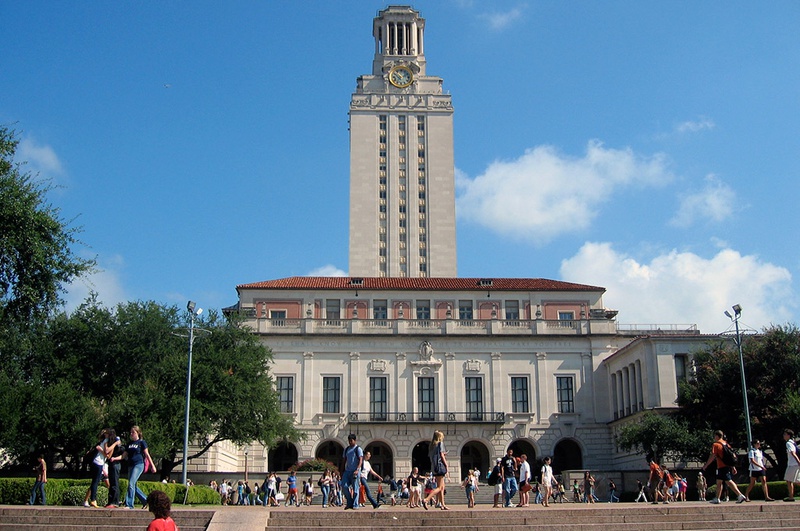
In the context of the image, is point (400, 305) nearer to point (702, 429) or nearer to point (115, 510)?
point (702, 429)

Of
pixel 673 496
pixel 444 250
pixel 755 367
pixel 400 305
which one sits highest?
pixel 444 250

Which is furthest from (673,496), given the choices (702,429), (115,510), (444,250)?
(444,250)

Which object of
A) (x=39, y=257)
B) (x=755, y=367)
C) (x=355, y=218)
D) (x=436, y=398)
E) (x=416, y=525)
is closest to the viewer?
(x=416, y=525)

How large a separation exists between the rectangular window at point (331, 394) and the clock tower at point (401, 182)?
32.3 meters

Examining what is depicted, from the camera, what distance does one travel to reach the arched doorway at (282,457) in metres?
61.6

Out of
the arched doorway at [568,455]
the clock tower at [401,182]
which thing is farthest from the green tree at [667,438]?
the clock tower at [401,182]

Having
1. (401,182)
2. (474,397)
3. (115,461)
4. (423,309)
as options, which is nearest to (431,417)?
(474,397)

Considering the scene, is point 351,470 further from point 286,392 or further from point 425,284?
point 425,284

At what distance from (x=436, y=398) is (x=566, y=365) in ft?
32.2

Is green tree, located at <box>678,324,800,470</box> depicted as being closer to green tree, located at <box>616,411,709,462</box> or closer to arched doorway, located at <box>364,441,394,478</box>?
green tree, located at <box>616,411,709,462</box>

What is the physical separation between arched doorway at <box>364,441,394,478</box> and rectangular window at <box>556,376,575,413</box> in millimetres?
12872

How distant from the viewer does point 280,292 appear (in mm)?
64500

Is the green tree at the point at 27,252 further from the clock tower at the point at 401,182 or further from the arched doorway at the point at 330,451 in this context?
the clock tower at the point at 401,182

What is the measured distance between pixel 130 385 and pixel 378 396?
22.1 meters
